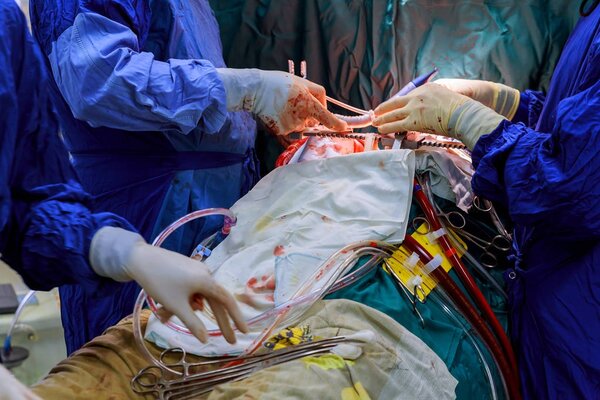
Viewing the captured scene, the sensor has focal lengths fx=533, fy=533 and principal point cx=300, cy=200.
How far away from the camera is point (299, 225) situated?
1386 millimetres

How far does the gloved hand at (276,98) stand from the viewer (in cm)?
144

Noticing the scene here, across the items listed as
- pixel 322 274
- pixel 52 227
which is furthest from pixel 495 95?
pixel 52 227

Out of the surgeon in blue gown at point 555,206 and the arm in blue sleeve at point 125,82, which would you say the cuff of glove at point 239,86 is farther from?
the surgeon in blue gown at point 555,206

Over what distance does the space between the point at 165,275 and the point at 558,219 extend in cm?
76

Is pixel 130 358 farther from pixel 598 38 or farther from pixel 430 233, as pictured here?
pixel 598 38

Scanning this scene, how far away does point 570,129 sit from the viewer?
1.01 meters

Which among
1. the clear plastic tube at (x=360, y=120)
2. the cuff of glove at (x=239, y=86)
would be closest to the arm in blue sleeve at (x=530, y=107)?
the clear plastic tube at (x=360, y=120)

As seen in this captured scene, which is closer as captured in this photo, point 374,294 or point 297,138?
point 374,294

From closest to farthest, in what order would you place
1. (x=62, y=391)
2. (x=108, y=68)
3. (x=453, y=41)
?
(x=62, y=391) < (x=108, y=68) < (x=453, y=41)

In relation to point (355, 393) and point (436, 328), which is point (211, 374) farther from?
point (436, 328)

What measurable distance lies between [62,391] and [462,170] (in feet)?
3.51

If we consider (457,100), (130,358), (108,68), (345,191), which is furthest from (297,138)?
(130,358)

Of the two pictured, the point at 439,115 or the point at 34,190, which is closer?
the point at 34,190

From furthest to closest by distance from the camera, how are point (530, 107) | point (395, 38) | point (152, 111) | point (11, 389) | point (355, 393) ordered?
point (395, 38)
point (530, 107)
point (152, 111)
point (355, 393)
point (11, 389)
